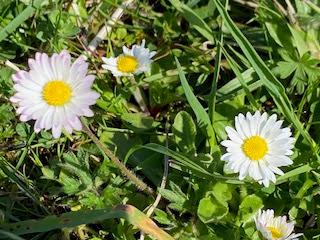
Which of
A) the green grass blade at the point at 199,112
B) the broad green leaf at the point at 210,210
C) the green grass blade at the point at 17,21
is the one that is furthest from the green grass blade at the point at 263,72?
the green grass blade at the point at 17,21

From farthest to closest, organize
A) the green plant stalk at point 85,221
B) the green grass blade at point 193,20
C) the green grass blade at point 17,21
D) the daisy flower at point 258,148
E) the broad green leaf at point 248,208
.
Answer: the green grass blade at point 193,20 < the green grass blade at point 17,21 < the broad green leaf at point 248,208 < the daisy flower at point 258,148 < the green plant stalk at point 85,221

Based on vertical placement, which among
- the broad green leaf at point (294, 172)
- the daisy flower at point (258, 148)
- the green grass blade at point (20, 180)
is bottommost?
the broad green leaf at point (294, 172)

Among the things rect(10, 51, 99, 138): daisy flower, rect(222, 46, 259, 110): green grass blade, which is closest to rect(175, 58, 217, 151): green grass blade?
rect(222, 46, 259, 110): green grass blade

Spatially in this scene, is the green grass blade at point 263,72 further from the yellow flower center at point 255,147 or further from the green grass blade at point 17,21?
the green grass blade at point 17,21

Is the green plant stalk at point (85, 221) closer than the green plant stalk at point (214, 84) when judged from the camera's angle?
Yes

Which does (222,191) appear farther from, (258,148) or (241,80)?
(241,80)

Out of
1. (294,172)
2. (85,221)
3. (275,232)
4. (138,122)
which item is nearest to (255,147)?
(294,172)
